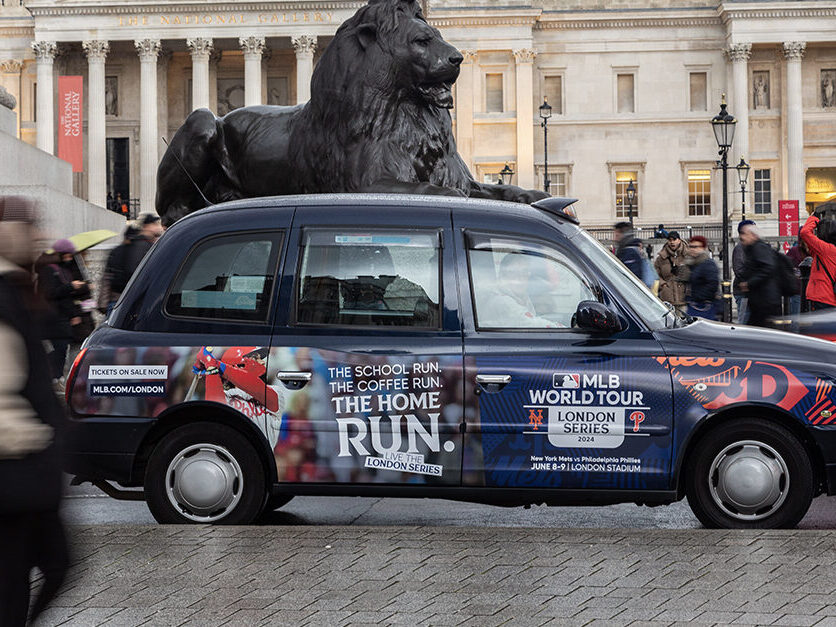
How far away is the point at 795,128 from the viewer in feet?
212

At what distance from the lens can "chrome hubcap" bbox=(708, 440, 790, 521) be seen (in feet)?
21.5

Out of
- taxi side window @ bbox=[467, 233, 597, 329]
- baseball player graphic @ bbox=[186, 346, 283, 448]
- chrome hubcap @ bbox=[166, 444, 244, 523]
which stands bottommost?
chrome hubcap @ bbox=[166, 444, 244, 523]

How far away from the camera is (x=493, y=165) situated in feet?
216

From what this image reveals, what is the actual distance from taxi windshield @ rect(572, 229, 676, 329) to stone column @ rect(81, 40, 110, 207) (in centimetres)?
6058

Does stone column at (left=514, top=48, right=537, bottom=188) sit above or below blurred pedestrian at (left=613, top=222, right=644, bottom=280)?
above

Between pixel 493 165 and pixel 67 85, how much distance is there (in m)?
22.9

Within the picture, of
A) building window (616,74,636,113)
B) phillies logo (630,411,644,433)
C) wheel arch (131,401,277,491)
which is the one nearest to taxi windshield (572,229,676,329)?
phillies logo (630,411,644,433)

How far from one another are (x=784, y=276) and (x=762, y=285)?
30 centimetres

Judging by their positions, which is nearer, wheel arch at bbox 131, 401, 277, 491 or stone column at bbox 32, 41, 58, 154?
wheel arch at bbox 131, 401, 277, 491

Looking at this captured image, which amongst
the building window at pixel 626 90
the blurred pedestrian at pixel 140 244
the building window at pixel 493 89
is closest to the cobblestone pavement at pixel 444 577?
the blurred pedestrian at pixel 140 244

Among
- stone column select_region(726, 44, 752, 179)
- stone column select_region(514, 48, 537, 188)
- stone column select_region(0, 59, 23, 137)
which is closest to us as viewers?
stone column select_region(726, 44, 752, 179)

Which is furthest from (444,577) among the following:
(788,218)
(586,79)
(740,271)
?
(586,79)

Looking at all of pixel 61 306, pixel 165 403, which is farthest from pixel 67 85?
pixel 165 403

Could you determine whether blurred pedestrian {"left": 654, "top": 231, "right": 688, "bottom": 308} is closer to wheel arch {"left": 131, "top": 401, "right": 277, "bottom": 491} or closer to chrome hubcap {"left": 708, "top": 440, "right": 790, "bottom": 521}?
chrome hubcap {"left": 708, "top": 440, "right": 790, "bottom": 521}
